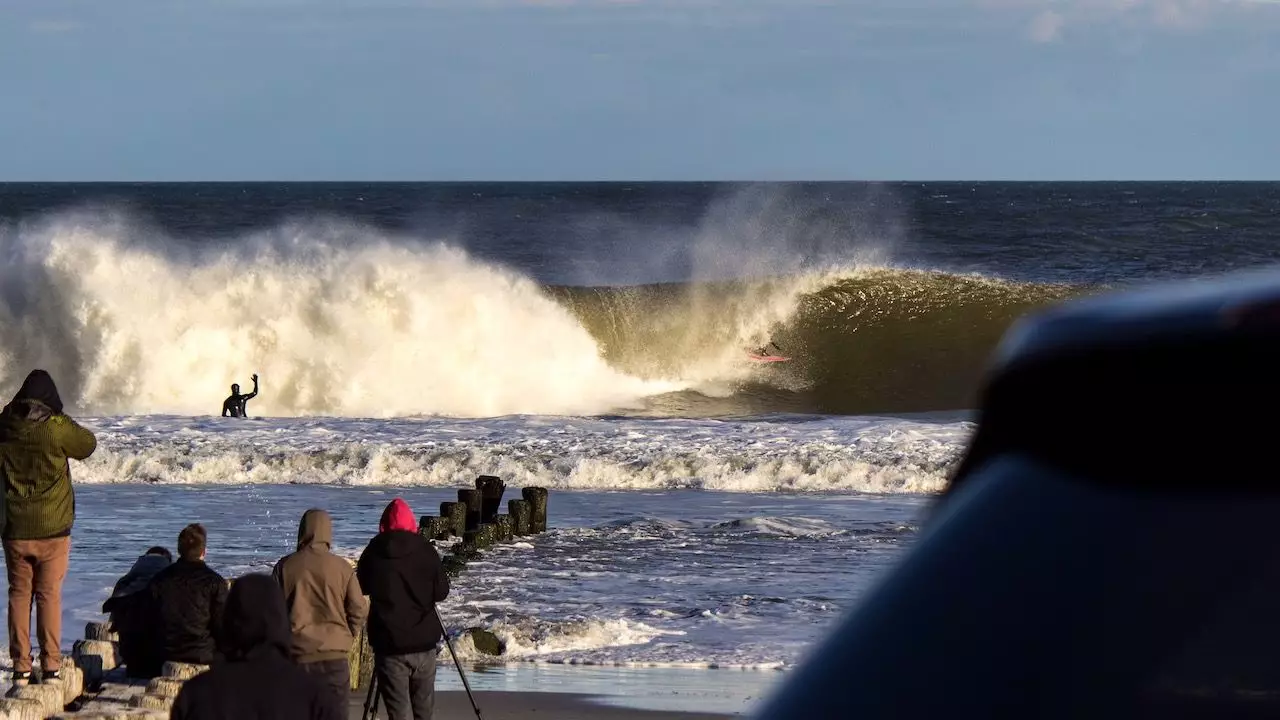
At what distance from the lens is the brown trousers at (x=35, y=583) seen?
834 centimetres

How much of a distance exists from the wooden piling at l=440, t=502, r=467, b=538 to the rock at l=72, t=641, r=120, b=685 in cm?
591

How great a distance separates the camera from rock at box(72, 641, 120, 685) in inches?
316

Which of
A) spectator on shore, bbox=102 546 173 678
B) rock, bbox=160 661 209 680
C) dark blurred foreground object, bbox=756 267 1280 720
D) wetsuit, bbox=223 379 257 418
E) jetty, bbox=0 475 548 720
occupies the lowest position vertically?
jetty, bbox=0 475 548 720

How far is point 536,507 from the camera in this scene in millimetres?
15648

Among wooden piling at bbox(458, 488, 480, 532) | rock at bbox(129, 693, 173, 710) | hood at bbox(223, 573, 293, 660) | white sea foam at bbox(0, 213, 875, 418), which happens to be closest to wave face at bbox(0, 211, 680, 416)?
white sea foam at bbox(0, 213, 875, 418)

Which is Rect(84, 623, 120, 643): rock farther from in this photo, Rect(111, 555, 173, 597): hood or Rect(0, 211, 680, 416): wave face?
Rect(0, 211, 680, 416): wave face

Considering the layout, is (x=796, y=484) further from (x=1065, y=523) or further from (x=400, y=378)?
(x=1065, y=523)

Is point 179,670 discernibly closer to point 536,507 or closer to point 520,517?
point 520,517

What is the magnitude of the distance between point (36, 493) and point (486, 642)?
282cm

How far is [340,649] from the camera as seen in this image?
23.6 ft

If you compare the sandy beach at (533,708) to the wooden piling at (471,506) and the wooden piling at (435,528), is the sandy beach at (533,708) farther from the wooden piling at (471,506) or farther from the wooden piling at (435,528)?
the wooden piling at (471,506)

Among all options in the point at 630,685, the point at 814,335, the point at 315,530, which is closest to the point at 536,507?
the point at 630,685

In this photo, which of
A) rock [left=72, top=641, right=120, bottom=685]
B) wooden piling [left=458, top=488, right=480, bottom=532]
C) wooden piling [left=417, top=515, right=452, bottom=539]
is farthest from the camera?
wooden piling [left=458, top=488, right=480, bottom=532]

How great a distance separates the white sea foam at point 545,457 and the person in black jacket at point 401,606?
12.7 metres
